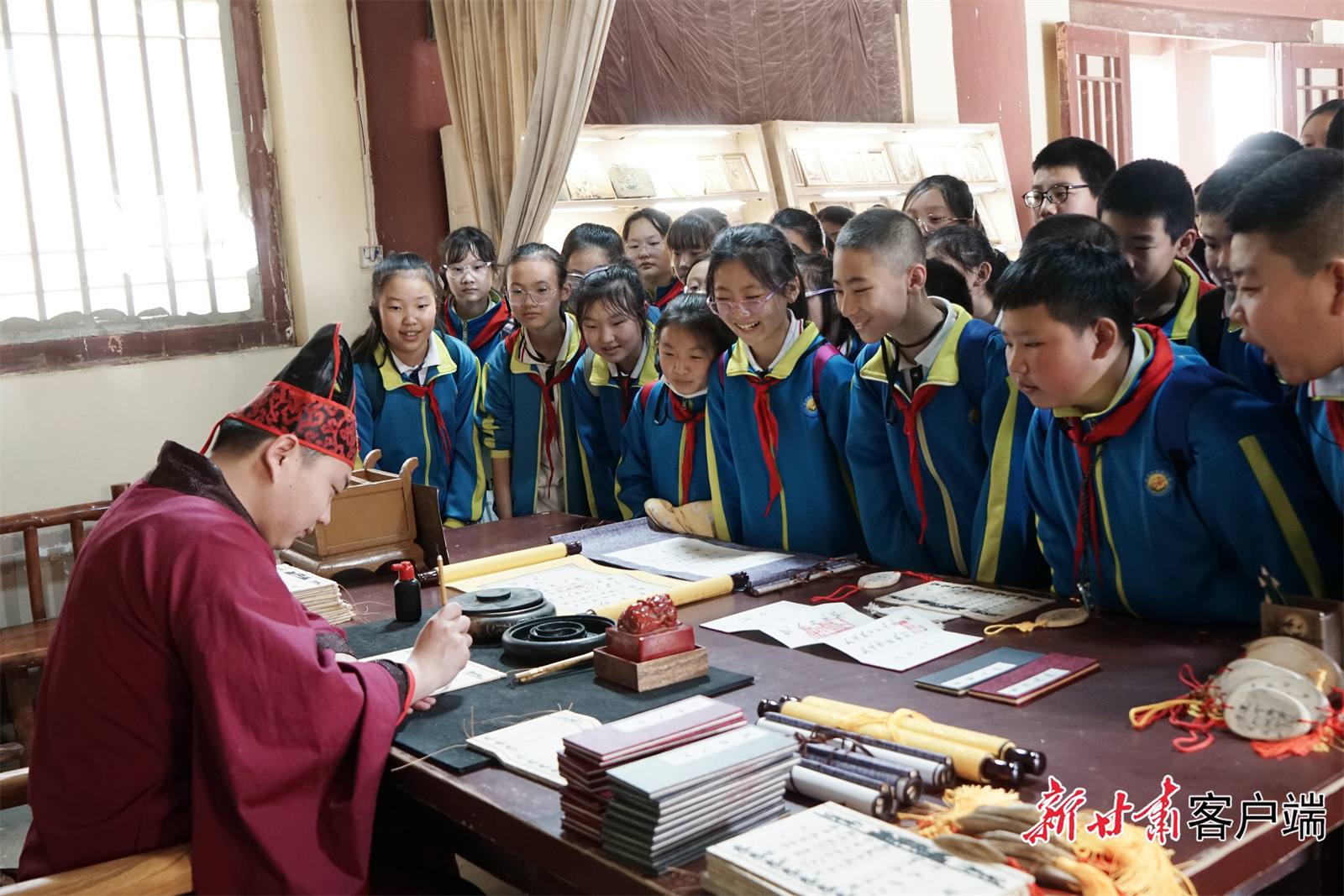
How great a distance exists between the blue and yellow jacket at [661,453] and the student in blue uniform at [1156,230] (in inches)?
47.0

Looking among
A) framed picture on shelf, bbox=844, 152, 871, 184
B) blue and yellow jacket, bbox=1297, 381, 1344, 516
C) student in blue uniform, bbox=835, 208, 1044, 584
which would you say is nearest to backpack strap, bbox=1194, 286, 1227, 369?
student in blue uniform, bbox=835, 208, 1044, 584

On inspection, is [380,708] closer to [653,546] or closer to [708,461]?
[653,546]

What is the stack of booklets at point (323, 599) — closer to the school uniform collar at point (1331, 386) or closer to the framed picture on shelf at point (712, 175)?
the school uniform collar at point (1331, 386)

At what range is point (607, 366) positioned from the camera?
3.68 metres

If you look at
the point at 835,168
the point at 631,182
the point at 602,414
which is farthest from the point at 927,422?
the point at 835,168

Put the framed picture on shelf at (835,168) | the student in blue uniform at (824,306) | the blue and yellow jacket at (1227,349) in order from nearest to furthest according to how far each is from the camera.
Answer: the blue and yellow jacket at (1227,349), the student in blue uniform at (824,306), the framed picture on shelf at (835,168)

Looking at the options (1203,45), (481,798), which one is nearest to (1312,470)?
(481,798)

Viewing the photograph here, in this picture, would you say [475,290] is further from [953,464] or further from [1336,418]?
[1336,418]

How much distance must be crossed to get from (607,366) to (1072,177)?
5.18 ft

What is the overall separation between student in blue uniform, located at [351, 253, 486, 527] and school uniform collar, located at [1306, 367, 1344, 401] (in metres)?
2.80

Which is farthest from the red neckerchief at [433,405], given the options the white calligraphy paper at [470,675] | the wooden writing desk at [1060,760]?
the wooden writing desk at [1060,760]

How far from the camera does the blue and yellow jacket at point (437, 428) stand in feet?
13.0

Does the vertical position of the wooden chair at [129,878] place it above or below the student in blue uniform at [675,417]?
below

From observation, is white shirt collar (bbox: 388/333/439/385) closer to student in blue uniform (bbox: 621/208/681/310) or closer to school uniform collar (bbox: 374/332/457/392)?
school uniform collar (bbox: 374/332/457/392)
